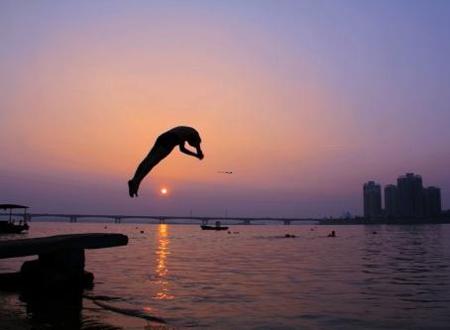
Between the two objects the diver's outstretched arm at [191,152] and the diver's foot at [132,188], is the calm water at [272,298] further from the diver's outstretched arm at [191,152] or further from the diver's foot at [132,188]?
the diver's outstretched arm at [191,152]

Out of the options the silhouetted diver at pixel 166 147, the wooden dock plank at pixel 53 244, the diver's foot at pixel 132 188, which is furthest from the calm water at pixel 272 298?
the silhouetted diver at pixel 166 147

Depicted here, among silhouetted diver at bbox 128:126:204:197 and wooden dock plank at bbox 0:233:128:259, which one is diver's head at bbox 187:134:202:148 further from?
wooden dock plank at bbox 0:233:128:259

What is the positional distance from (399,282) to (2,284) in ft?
62.1

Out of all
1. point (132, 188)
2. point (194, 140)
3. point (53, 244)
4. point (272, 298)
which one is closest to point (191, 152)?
point (194, 140)

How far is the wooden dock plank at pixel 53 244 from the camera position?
56.1 ft

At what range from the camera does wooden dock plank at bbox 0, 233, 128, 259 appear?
17.1 m

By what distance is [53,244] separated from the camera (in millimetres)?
18562

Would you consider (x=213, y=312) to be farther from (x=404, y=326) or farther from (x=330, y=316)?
(x=404, y=326)

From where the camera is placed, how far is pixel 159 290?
72.4 feet

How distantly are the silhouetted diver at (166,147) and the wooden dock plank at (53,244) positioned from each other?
6473 mm

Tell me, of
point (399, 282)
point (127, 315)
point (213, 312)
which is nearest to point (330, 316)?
point (213, 312)

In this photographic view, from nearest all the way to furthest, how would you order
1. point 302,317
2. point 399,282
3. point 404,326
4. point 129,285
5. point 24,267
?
1. point 404,326
2. point 302,317
3. point 24,267
4. point 129,285
5. point 399,282

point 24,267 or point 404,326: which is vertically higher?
point 24,267

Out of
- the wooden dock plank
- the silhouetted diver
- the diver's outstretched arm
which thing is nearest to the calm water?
the wooden dock plank
